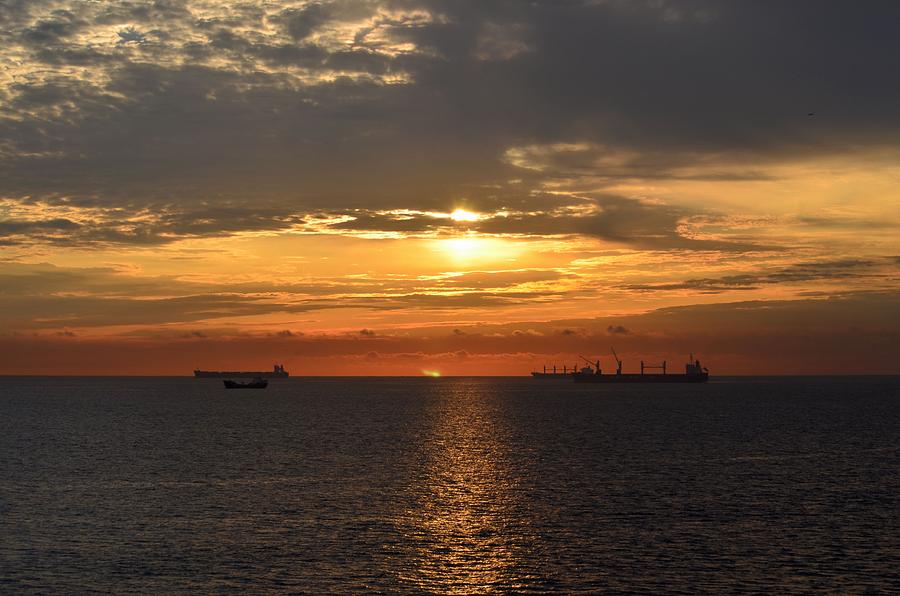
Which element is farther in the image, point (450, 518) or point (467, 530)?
point (450, 518)

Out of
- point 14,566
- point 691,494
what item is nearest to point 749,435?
point 691,494

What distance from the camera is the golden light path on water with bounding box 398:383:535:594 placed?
5734 cm

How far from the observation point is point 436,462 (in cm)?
12306

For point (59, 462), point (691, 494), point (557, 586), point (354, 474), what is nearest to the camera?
point (557, 586)

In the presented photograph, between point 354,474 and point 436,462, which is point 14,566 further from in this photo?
point 436,462

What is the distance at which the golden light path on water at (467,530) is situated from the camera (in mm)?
57344

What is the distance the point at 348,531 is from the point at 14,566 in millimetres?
23685

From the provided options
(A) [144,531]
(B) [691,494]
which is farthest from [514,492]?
(A) [144,531]

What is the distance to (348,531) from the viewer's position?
7094 centimetres

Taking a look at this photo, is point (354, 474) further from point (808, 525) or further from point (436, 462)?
point (808, 525)

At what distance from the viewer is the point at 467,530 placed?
72438 mm

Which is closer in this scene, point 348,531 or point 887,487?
point 348,531

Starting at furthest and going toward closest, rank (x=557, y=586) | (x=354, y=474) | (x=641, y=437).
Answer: (x=641, y=437)
(x=354, y=474)
(x=557, y=586)

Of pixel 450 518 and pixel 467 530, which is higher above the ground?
pixel 450 518
